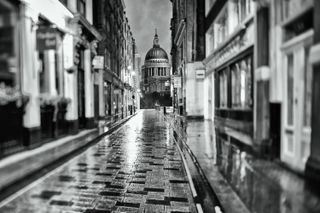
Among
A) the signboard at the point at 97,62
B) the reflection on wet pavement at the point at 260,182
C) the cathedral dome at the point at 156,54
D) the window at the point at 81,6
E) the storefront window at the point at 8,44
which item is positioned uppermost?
the cathedral dome at the point at 156,54

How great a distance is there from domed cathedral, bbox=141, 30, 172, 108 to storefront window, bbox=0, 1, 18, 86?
332 ft

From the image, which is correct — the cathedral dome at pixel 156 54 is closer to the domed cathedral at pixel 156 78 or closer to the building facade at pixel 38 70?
the domed cathedral at pixel 156 78

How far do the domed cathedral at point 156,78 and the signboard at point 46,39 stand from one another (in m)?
99.9

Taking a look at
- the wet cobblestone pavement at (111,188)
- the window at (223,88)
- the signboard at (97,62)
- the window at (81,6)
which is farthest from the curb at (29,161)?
the window at (81,6)

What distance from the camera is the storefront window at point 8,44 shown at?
914cm

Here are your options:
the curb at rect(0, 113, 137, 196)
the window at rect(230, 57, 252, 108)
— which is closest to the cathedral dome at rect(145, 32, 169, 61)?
the window at rect(230, 57, 252, 108)

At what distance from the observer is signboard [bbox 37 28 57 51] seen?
11.0 metres

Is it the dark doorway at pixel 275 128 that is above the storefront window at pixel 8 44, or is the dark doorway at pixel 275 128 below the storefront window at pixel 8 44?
below

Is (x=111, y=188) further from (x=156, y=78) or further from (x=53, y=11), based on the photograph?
(x=156, y=78)

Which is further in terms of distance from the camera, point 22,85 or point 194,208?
point 22,85

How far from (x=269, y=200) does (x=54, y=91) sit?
11.9 metres

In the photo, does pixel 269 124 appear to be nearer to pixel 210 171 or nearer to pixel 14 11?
pixel 210 171

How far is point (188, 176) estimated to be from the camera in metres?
6.83

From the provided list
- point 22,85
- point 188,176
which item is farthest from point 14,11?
point 188,176
